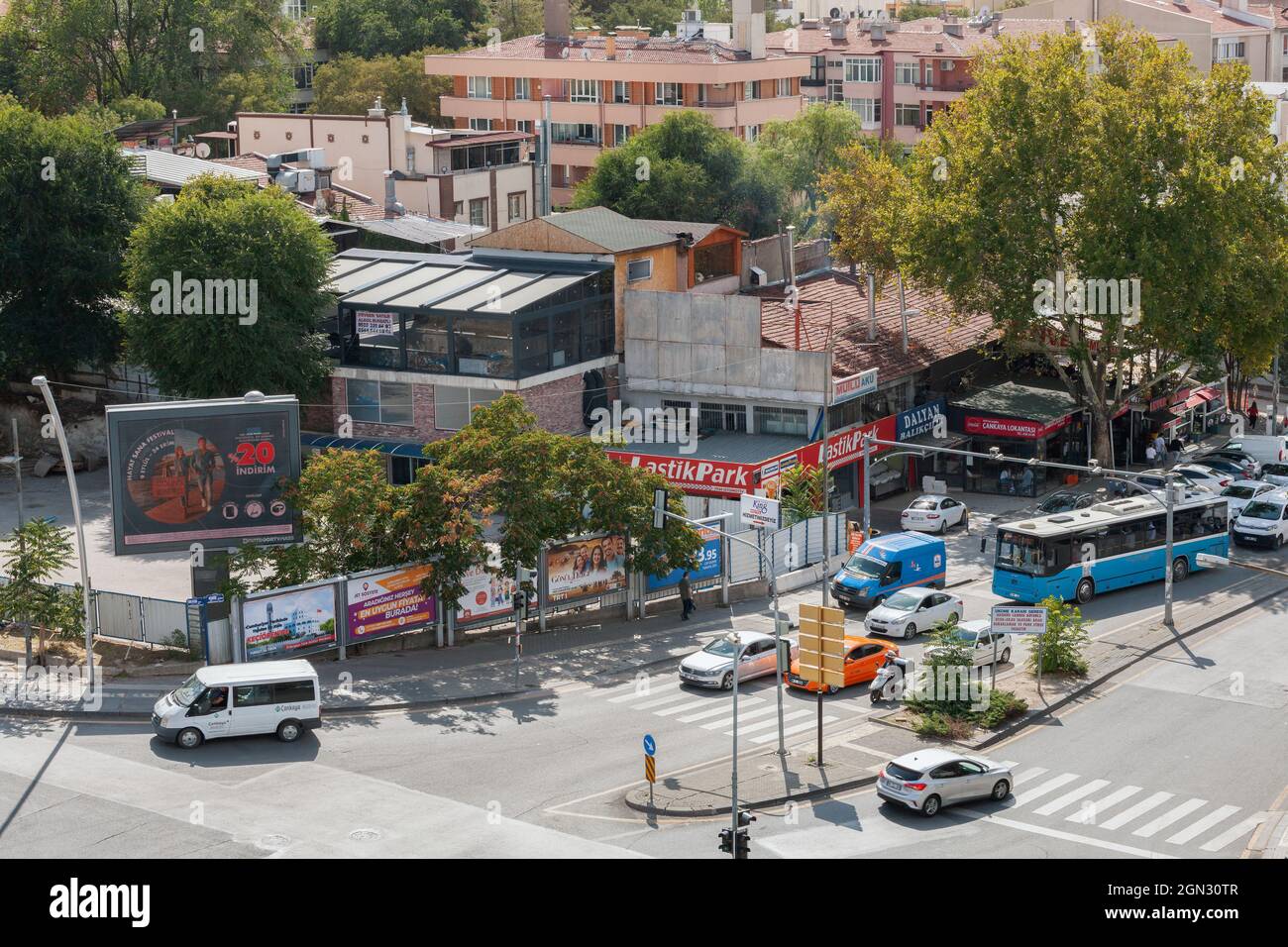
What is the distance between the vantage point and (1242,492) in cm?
6562

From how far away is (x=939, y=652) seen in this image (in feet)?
146

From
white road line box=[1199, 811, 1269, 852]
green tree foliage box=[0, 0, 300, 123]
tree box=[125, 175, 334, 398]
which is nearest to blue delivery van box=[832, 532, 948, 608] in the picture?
white road line box=[1199, 811, 1269, 852]

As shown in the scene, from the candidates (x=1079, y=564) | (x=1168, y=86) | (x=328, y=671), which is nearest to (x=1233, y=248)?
(x=1168, y=86)

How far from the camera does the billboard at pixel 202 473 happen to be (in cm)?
4628

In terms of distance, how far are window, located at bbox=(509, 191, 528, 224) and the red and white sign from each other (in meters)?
32.6

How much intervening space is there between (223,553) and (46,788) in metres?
12.0

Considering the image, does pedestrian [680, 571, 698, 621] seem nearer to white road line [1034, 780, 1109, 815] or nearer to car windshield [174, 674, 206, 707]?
white road line [1034, 780, 1109, 815]

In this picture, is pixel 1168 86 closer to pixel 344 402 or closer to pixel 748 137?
pixel 344 402

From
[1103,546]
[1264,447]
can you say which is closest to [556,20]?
[1264,447]

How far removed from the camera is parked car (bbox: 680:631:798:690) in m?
46.3

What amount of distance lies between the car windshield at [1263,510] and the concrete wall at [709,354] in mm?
16809

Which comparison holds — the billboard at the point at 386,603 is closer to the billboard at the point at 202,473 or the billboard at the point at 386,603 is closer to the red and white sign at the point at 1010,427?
the billboard at the point at 202,473

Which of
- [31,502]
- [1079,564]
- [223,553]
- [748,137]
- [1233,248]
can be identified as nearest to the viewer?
[223,553]

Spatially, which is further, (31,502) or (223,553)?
(31,502)
